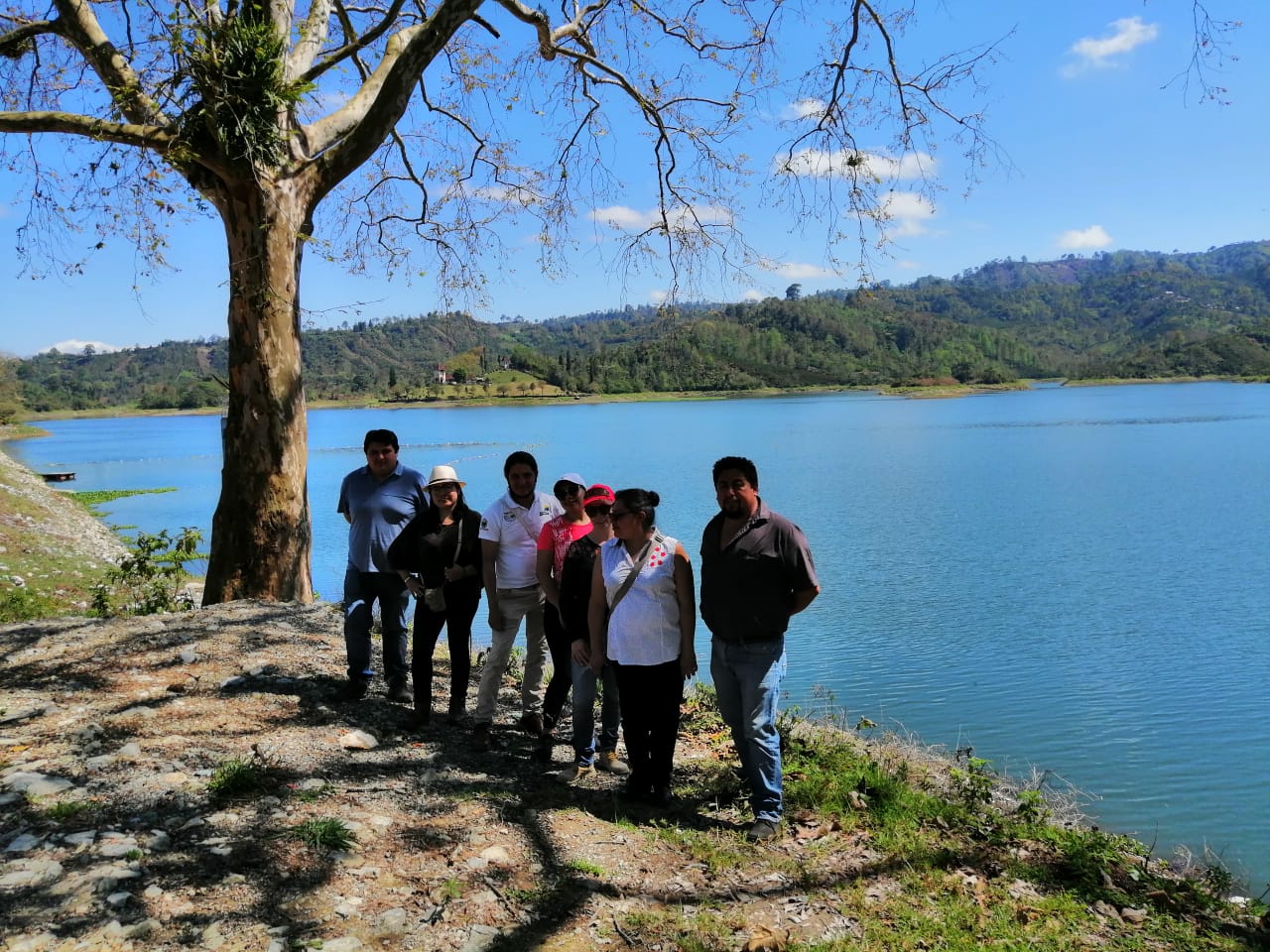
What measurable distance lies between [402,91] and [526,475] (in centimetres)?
410

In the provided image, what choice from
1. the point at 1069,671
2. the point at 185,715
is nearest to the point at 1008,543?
the point at 1069,671

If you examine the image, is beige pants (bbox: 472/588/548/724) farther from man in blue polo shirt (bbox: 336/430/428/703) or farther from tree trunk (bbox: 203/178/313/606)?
tree trunk (bbox: 203/178/313/606)

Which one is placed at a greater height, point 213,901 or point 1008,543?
point 213,901

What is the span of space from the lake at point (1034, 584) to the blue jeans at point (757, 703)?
13.9ft

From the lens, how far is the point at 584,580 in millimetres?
5105

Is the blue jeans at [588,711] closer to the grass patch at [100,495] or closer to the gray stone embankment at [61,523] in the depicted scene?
the gray stone embankment at [61,523]

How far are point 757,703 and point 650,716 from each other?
1.99ft

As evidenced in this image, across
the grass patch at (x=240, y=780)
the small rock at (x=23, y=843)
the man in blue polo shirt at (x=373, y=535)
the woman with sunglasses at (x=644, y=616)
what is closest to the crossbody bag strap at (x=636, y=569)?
the woman with sunglasses at (x=644, y=616)

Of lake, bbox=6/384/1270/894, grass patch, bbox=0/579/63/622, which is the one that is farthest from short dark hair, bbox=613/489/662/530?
grass patch, bbox=0/579/63/622

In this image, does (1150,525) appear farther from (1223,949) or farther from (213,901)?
(213,901)

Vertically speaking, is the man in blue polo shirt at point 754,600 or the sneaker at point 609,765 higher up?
the man in blue polo shirt at point 754,600

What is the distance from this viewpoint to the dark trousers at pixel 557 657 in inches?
214

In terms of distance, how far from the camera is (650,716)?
4777mm

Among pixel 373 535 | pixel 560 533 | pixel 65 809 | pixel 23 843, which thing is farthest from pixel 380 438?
pixel 23 843
